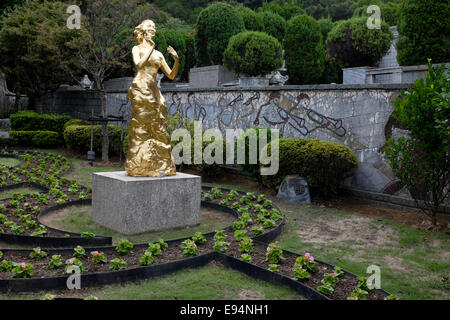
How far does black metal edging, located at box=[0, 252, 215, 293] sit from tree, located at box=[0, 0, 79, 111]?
15023mm

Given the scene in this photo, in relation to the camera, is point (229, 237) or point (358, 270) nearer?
point (358, 270)

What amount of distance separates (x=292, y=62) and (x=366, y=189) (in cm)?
860

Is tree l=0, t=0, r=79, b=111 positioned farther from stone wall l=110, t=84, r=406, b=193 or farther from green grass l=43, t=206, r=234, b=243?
green grass l=43, t=206, r=234, b=243

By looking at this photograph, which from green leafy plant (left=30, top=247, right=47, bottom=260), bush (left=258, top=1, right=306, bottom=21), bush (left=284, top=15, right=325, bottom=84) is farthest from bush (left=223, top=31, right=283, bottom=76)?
bush (left=258, top=1, right=306, bottom=21)

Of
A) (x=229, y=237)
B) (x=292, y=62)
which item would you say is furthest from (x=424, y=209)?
(x=292, y=62)

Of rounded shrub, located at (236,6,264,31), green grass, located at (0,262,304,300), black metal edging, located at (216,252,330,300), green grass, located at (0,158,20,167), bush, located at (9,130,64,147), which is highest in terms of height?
rounded shrub, located at (236,6,264,31)

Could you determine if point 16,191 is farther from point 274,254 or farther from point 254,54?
point 254,54

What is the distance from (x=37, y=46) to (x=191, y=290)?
18029 millimetres

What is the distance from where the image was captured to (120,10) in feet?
56.2

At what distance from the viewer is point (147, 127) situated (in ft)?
25.1

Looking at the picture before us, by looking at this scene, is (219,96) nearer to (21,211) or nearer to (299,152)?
(299,152)

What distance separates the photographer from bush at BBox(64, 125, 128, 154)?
15.8m

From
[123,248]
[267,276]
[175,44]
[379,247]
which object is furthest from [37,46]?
[267,276]
